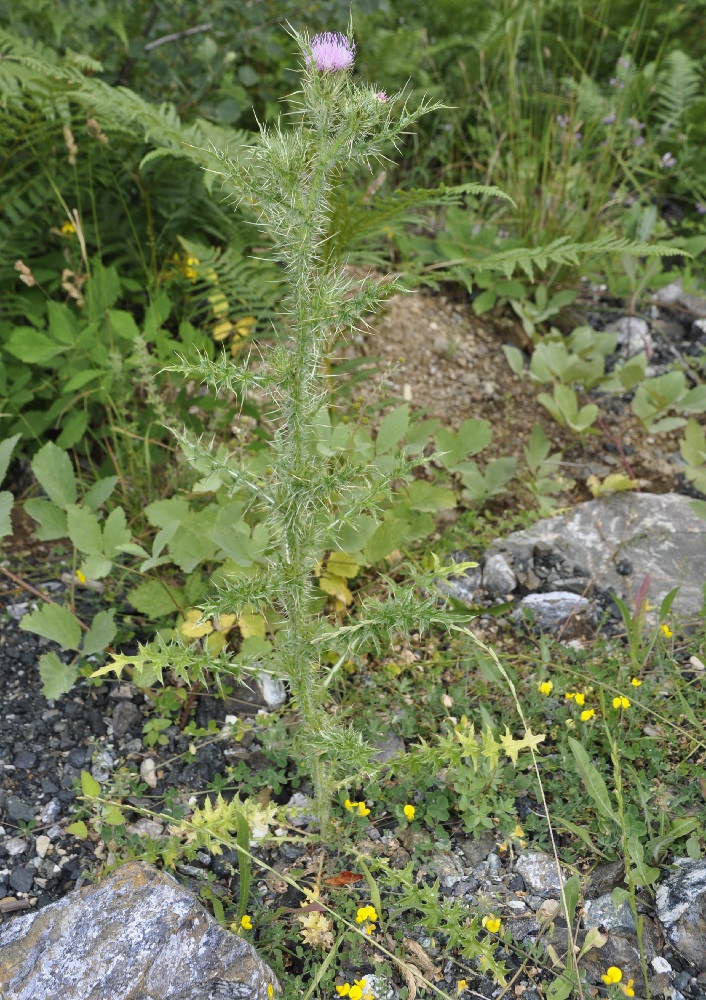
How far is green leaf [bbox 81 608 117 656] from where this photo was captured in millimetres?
2350

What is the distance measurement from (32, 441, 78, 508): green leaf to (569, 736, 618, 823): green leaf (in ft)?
5.07

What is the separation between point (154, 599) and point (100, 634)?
197mm

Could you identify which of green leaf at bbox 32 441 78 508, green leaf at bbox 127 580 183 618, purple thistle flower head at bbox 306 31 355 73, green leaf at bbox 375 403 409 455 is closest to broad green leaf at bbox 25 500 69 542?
green leaf at bbox 32 441 78 508

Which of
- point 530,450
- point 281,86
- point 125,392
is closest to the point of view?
point 125,392

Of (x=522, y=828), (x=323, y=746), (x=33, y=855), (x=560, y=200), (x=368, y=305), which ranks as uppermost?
(x=368, y=305)

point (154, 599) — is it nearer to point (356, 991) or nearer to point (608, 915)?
point (356, 991)

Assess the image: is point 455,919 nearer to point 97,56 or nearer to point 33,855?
point 33,855

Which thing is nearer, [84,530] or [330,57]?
[330,57]

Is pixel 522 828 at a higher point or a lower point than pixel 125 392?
lower

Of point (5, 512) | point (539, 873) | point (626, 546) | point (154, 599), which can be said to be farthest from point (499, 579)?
point (5, 512)

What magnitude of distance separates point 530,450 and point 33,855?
2083 mm

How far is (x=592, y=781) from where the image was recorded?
2.09 meters

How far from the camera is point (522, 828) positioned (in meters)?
2.18

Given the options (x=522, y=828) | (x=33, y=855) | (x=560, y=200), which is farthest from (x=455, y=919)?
(x=560, y=200)
